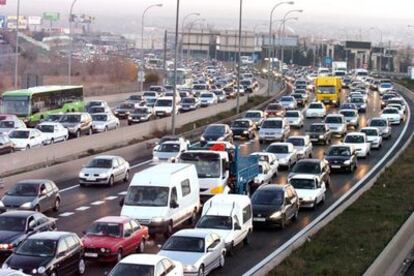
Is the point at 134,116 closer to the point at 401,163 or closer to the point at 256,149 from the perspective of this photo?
the point at 256,149

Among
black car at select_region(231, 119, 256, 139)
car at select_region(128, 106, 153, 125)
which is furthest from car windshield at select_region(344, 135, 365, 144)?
car at select_region(128, 106, 153, 125)

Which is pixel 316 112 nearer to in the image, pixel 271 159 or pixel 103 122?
pixel 103 122

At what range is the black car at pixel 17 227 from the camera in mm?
22531

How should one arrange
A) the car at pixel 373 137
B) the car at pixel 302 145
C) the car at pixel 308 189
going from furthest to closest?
the car at pixel 373 137 → the car at pixel 302 145 → the car at pixel 308 189

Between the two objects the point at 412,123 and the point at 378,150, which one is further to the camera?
the point at 412,123

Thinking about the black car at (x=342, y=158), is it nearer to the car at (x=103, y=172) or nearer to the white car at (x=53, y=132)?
the car at (x=103, y=172)

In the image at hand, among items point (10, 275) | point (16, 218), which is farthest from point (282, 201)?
point (10, 275)

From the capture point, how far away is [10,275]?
56.3ft

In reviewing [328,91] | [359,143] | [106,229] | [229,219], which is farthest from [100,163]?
[328,91]

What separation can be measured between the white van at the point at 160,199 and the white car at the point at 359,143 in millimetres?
21352

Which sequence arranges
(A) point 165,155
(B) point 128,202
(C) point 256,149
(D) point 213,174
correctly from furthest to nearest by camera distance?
(C) point 256,149 < (A) point 165,155 < (D) point 213,174 < (B) point 128,202

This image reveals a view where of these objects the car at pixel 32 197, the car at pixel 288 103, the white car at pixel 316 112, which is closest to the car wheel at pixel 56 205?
the car at pixel 32 197

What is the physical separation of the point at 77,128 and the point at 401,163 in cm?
1927

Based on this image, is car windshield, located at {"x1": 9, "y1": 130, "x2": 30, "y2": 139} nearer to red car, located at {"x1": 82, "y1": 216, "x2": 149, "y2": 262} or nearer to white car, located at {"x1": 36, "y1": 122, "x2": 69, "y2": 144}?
white car, located at {"x1": 36, "y1": 122, "x2": 69, "y2": 144}
